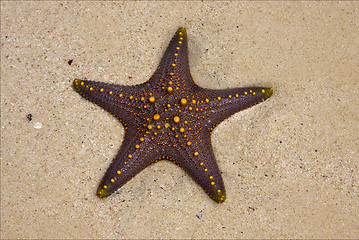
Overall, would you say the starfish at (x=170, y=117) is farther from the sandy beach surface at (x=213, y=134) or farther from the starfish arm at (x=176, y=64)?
the sandy beach surface at (x=213, y=134)

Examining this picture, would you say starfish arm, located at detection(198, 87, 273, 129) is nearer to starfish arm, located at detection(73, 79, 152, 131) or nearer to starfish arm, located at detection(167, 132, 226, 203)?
starfish arm, located at detection(167, 132, 226, 203)

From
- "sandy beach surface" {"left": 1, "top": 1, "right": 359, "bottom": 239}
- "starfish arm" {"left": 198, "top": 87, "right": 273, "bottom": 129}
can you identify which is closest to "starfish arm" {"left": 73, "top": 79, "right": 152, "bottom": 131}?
"sandy beach surface" {"left": 1, "top": 1, "right": 359, "bottom": 239}

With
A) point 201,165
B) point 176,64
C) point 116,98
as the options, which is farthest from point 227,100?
point 116,98

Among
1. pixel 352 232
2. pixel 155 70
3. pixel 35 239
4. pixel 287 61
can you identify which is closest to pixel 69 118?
pixel 155 70

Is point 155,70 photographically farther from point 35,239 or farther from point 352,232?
point 352,232

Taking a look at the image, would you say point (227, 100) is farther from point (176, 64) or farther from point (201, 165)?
point (201, 165)

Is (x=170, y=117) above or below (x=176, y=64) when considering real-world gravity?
below

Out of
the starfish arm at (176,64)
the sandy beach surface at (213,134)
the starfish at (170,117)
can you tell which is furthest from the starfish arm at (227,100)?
the starfish arm at (176,64)
